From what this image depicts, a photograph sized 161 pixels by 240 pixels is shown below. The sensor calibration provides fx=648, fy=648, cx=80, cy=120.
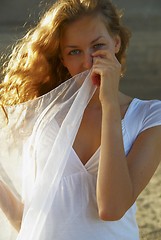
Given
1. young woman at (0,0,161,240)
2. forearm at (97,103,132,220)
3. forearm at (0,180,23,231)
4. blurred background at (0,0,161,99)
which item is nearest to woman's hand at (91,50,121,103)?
young woman at (0,0,161,240)

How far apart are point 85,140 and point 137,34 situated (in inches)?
314

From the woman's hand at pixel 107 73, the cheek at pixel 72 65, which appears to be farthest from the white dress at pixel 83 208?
the cheek at pixel 72 65

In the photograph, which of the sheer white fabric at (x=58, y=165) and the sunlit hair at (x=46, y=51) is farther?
the sunlit hair at (x=46, y=51)

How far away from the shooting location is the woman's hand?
1903mm

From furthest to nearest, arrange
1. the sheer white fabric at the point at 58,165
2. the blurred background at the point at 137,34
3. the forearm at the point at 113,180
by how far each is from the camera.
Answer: the blurred background at the point at 137,34 < the sheer white fabric at the point at 58,165 < the forearm at the point at 113,180

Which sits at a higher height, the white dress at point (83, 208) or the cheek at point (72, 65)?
the cheek at point (72, 65)

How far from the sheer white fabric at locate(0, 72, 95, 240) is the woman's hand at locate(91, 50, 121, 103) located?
88mm

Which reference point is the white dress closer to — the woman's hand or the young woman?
the young woman

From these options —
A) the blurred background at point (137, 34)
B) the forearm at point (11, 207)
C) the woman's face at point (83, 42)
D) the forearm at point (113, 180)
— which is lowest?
the blurred background at point (137, 34)

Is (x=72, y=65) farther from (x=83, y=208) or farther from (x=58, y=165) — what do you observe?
(x=83, y=208)

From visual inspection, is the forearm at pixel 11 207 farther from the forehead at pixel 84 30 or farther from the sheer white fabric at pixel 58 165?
the forehead at pixel 84 30

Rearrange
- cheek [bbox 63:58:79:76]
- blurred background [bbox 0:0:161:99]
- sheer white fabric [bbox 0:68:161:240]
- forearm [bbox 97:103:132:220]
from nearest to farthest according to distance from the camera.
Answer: forearm [bbox 97:103:132:220] < sheer white fabric [bbox 0:68:161:240] < cheek [bbox 63:58:79:76] < blurred background [bbox 0:0:161:99]

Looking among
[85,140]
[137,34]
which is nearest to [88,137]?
[85,140]

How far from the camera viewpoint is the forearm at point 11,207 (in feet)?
6.75
